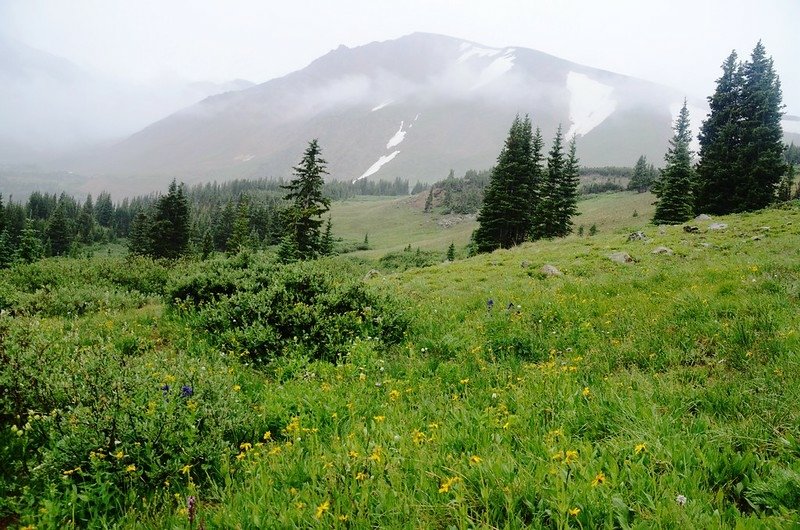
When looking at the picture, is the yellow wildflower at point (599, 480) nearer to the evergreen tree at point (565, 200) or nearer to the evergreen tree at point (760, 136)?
the evergreen tree at point (760, 136)

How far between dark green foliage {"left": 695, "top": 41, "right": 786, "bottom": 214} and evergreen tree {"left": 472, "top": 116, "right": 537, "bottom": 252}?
16053mm

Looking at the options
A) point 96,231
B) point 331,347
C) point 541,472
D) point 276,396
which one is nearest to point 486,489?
point 541,472

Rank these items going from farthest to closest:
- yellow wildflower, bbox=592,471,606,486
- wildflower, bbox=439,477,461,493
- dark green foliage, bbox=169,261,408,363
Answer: dark green foliage, bbox=169,261,408,363 < wildflower, bbox=439,477,461,493 < yellow wildflower, bbox=592,471,606,486

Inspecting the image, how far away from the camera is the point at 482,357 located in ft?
20.8

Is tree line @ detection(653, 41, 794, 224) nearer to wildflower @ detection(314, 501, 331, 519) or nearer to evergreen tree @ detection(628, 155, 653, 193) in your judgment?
wildflower @ detection(314, 501, 331, 519)

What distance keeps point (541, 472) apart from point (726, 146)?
43.6 m

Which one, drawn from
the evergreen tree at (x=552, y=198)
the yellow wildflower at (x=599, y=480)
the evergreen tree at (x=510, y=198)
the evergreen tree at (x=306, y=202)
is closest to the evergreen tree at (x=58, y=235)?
the evergreen tree at (x=306, y=202)

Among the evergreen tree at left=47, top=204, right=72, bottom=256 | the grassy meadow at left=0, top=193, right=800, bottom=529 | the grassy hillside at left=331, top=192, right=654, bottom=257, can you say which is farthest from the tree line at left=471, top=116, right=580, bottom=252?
the evergreen tree at left=47, top=204, right=72, bottom=256

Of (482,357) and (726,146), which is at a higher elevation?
(726,146)

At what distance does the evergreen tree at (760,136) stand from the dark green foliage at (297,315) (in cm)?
3865

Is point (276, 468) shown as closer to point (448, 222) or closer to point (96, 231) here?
point (448, 222)

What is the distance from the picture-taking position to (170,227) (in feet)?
218

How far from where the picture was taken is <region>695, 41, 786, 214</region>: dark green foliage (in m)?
33.4

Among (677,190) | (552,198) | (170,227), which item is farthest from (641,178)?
(170,227)
